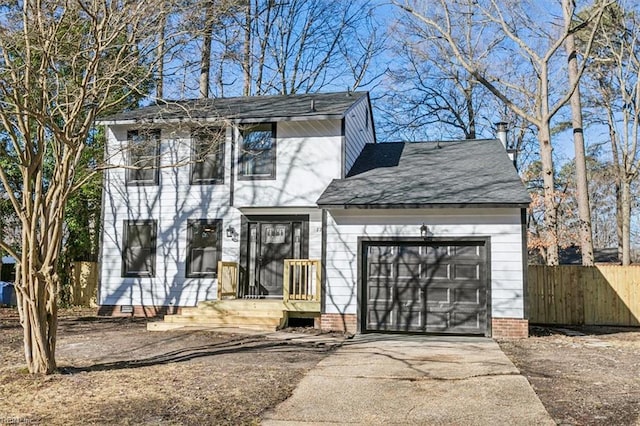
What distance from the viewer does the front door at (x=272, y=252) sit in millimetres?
13836

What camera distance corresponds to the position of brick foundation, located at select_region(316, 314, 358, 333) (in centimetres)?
1198

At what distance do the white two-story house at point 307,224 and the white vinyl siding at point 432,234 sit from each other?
22mm

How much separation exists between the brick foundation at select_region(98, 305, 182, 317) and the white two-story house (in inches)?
1.7

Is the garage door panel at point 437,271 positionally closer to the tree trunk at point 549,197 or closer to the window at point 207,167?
the window at point 207,167

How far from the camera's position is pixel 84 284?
57.6 feet

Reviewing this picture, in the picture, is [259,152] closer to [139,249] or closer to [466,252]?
[139,249]

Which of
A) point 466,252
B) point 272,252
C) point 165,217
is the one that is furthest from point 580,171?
point 165,217

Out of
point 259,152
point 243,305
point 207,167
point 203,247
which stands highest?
point 259,152

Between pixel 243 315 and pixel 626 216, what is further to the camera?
pixel 626 216

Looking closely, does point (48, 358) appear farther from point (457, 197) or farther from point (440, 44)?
point (440, 44)

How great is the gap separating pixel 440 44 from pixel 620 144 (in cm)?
875

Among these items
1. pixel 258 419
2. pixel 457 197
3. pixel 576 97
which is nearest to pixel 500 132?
pixel 576 97

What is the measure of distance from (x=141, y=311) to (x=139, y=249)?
5.03 ft

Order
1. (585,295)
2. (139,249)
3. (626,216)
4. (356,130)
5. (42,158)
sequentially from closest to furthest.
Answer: (42,158), (139,249), (585,295), (356,130), (626,216)
